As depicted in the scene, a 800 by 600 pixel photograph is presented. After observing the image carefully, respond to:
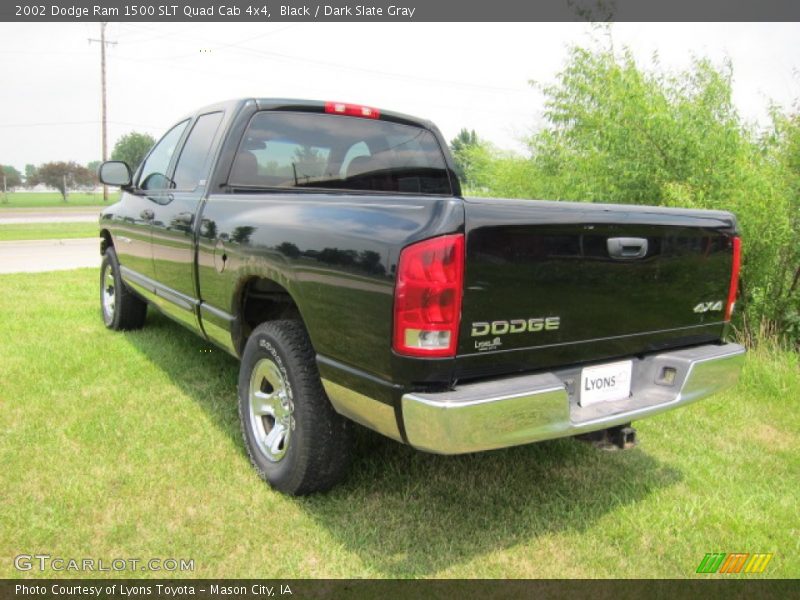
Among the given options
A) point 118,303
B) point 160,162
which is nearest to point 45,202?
point 118,303

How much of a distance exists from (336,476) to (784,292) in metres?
4.75

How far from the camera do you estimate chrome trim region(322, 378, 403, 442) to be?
7.59 feet

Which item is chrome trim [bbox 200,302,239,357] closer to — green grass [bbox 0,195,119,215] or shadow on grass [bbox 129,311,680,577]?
shadow on grass [bbox 129,311,680,577]

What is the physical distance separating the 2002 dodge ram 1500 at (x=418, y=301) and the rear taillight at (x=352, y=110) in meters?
0.02

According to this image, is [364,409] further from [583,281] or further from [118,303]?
[118,303]

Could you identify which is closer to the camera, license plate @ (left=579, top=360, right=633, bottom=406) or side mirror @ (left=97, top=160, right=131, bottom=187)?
license plate @ (left=579, top=360, right=633, bottom=406)

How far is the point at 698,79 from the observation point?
5.95 m

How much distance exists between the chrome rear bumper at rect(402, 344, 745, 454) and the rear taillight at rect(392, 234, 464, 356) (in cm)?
19

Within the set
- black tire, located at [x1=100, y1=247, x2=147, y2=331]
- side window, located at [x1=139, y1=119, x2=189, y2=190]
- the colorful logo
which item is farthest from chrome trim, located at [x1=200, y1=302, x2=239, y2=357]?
the colorful logo

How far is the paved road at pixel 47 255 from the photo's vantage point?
1121cm

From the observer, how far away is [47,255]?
13578 mm

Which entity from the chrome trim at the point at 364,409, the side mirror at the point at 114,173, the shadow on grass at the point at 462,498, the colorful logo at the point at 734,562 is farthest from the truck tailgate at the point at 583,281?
the side mirror at the point at 114,173

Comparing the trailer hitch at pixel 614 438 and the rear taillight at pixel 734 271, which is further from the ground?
the rear taillight at pixel 734 271

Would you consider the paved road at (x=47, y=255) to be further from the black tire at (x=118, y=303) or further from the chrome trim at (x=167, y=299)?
the chrome trim at (x=167, y=299)
